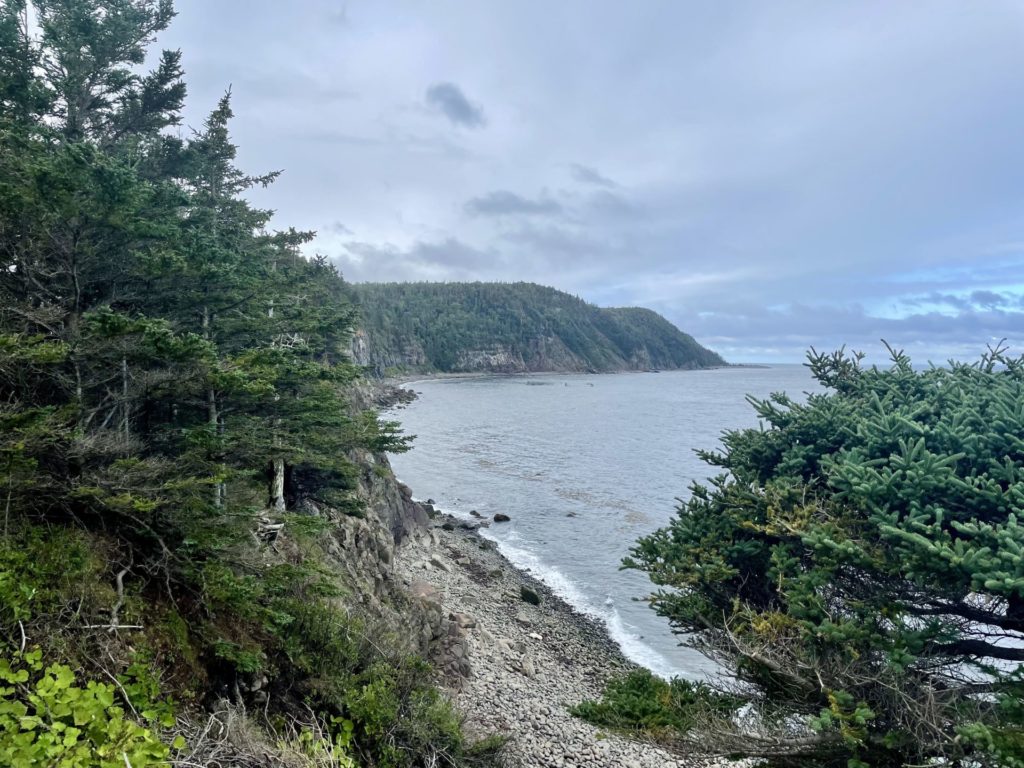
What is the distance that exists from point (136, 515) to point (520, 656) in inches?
580

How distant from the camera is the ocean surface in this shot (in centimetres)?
2520

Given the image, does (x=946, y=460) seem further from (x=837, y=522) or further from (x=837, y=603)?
(x=837, y=603)

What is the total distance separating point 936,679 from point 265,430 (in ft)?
43.0

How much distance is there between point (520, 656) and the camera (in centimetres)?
1891

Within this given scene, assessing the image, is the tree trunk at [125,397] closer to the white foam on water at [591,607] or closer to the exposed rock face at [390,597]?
the exposed rock face at [390,597]

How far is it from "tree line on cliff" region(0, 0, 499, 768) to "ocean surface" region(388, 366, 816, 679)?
18.1 ft

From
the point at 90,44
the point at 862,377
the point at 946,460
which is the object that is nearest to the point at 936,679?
the point at 946,460

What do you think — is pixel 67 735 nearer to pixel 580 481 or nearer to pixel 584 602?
pixel 584 602

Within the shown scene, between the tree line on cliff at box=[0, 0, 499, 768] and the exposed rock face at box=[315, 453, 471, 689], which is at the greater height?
the tree line on cliff at box=[0, 0, 499, 768]

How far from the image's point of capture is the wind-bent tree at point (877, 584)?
6363mm

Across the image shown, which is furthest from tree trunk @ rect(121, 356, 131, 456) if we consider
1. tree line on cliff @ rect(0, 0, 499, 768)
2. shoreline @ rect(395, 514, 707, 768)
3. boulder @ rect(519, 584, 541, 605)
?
boulder @ rect(519, 584, 541, 605)

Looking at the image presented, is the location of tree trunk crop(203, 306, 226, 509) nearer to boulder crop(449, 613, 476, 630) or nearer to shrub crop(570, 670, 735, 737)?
shrub crop(570, 670, 735, 737)

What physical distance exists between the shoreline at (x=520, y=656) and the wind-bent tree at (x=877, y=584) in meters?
2.96

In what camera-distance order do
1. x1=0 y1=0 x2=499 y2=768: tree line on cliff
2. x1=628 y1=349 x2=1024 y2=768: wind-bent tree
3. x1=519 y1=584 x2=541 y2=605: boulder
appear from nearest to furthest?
x1=0 y1=0 x2=499 y2=768: tree line on cliff < x1=628 y1=349 x2=1024 y2=768: wind-bent tree < x1=519 y1=584 x2=541 y2=605: boulder
